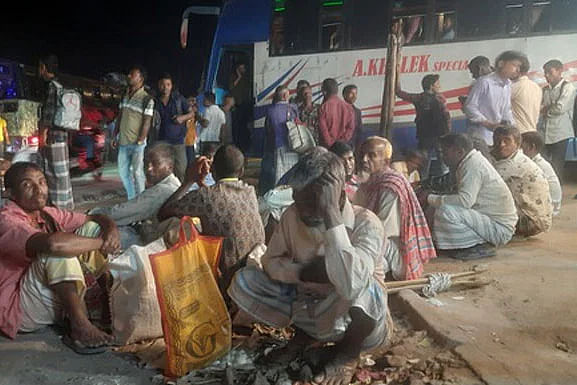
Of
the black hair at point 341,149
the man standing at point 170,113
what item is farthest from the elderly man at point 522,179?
the man standing at point 170,113

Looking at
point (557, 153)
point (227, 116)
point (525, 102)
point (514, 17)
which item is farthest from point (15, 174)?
point (514, 17)

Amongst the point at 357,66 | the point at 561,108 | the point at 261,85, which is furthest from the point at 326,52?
the point at 561,108

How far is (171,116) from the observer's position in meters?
6.84

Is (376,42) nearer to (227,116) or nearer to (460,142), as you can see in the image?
(227,116)

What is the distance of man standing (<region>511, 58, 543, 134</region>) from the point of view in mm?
7082

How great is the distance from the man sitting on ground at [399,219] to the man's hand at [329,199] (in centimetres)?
149

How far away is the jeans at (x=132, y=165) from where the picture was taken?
20.8ft

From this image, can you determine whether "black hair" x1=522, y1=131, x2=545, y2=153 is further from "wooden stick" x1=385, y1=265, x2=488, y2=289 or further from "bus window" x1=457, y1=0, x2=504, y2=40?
"bus window" x1=457, y1=0, x2=504, y2=40

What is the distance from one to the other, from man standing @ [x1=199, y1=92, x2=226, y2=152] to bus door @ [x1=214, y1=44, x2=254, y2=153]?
46.3 inches

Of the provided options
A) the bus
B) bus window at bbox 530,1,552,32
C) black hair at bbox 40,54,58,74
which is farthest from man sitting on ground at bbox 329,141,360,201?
bus window at bbox 530,1,552,32

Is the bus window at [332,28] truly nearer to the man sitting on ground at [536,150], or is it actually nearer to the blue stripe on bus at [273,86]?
the blue stripe on bus at [273,86]

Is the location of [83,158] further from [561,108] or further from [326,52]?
[561,108]

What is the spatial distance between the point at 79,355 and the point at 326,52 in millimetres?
7459

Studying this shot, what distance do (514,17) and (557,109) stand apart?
186 cm
